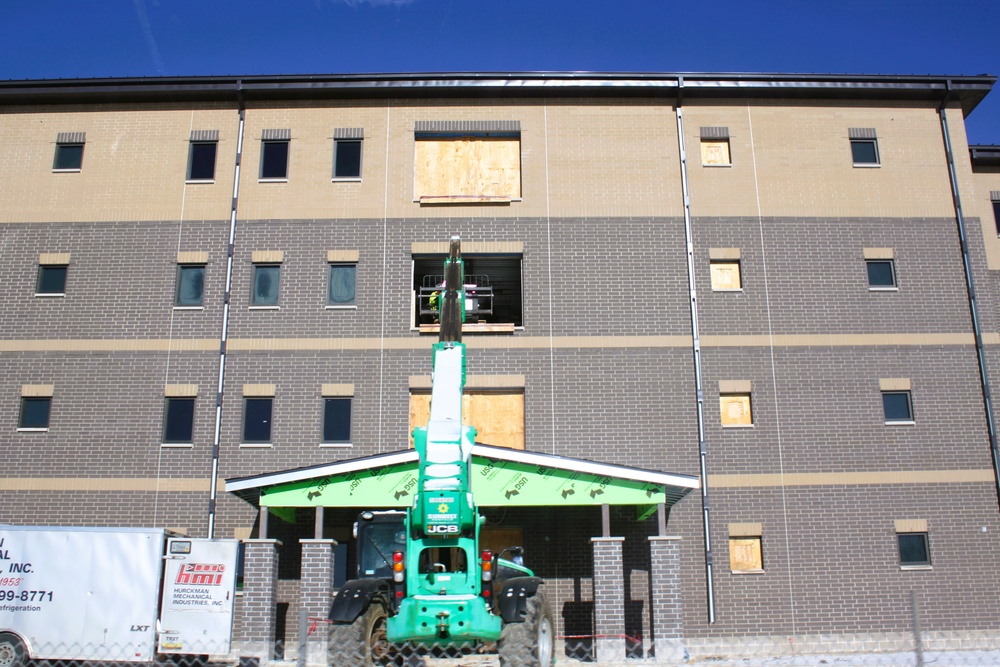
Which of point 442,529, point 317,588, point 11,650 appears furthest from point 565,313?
point 11,650

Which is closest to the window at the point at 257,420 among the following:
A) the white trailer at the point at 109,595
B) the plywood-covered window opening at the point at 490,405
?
the plywood-covered window opening at the point at 490,405

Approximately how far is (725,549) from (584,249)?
8397 millimetres

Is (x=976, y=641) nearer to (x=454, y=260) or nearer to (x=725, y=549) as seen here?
(x=725, y=549)

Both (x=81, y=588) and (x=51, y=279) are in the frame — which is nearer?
(x=81, y=588)

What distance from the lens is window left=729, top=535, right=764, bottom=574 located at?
2216 centimetres

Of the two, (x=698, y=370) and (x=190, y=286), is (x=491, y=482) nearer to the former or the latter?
(x=698, y=370)

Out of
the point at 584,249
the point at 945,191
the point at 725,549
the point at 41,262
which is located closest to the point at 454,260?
the point at 584,249

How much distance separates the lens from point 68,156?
25.3m

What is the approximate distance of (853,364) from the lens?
23.5 metres

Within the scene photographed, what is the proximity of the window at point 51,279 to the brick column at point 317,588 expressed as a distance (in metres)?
10.4

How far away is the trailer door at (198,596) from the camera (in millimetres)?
17641

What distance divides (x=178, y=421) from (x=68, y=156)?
833 centimetres

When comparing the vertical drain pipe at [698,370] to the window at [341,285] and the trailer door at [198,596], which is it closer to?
the window at [341,285]

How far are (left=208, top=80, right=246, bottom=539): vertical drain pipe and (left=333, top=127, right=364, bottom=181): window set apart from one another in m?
2.59
